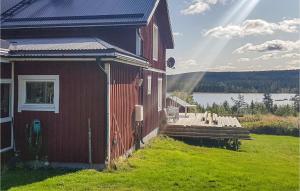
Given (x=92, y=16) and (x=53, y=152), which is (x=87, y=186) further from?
(x=92, y=16)

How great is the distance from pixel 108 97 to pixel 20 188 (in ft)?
9.68

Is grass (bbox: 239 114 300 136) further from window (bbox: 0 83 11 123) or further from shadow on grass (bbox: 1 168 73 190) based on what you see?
window (bbox: 0 83 11 123)

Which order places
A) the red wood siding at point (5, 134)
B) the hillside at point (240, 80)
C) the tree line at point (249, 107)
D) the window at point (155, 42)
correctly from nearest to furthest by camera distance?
the red wood siding at point (5, 134), the window at point (155, 42), the tree line at point (249, 107), the hillside at point (240, 80)

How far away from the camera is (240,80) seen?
59.9 m

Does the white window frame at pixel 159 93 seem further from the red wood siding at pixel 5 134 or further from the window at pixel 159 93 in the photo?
the red wood siding at pixel 5 134

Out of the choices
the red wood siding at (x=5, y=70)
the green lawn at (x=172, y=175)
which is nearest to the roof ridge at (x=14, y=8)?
the red wood siding at (x=5, y=70)

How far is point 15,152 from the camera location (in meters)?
9.65

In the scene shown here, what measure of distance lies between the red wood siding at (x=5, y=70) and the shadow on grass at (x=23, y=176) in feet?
7.51

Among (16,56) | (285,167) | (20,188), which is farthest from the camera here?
(285,167)

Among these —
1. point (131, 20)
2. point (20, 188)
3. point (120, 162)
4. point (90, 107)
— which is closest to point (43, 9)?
point (131, 20)

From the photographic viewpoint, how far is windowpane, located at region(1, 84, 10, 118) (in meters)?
9.45

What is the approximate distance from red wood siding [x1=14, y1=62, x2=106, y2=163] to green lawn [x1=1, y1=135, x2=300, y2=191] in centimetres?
68

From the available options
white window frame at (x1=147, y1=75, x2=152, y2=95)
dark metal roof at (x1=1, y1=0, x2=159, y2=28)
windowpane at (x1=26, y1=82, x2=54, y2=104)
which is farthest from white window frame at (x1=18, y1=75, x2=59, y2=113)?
white window frame at (x1=147, y1=75, x2=152, y2=95)

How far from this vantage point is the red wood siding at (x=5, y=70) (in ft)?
30.3
